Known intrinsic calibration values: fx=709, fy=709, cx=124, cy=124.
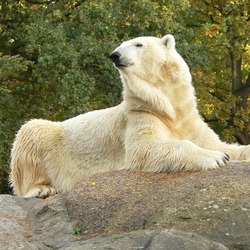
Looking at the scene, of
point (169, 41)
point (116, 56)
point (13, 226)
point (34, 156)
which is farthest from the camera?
point (34, 156)

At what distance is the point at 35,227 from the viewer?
686cm

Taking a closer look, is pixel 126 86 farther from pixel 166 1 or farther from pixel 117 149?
pixel 166 1

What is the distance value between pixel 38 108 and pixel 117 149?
12.6 metres

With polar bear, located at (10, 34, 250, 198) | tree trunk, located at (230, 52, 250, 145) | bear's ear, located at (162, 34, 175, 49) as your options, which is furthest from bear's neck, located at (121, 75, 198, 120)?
tree trunk, located at (230, 52, 250, 145)

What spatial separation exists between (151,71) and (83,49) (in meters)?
11.3

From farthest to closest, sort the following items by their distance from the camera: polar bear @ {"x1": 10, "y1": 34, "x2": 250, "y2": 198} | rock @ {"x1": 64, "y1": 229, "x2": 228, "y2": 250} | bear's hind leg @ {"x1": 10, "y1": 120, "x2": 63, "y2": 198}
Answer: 1. bear's hind leg @ {"x1": 10, "y1": 120, "x2": 63, "y2": 198}
2. polar bear @ {"x1": 10, "y1": 34, "x2": 250, "y2": 198}
3. rock @ {"x1": 64, "y1": 229, "x2": 228, "y2": 250}

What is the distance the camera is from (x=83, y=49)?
63.3ft

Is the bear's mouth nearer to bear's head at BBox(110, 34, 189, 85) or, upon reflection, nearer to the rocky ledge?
bear's head at BBox(110, 34, 189, 85)

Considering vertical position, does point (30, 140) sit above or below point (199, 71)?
above

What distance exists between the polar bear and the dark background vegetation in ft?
31.8

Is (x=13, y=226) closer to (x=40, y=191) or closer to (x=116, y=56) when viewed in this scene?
(x=40, y=191)

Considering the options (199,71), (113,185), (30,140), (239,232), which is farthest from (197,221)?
(199,71)

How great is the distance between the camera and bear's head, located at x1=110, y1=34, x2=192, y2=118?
7.98 metres

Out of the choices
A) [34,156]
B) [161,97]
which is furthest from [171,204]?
[34,156]
